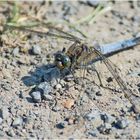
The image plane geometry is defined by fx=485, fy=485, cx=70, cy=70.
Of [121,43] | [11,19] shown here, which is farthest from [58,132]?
[11,19]

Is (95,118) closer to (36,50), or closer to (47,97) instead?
(47,97)

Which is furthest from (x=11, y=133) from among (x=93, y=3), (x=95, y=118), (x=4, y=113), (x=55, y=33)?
(x=93, y=3)

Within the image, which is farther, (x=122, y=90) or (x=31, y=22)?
(x=31, y=22)

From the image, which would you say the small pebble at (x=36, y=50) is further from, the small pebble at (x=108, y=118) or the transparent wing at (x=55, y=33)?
the small pebble at (x=108, y=118)

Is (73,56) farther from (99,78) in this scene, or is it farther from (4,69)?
(4,69)

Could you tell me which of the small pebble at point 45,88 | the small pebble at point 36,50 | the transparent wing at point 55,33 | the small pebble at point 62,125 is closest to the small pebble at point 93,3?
the transparent wing at point 55,33
